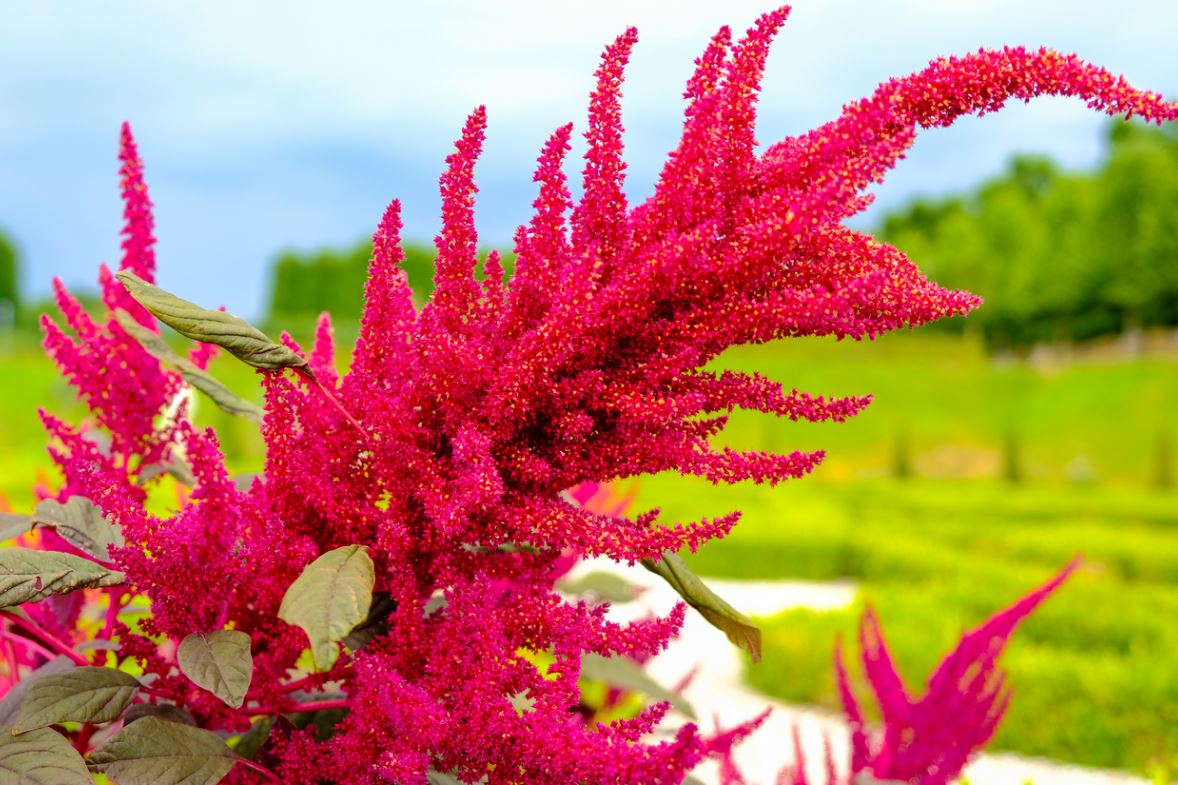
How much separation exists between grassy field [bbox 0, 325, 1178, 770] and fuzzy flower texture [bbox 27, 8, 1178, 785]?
0.34 metres

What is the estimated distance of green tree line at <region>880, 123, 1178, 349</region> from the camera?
33.2 metres

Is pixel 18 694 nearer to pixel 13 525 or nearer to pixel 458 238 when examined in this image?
pixel 13 525

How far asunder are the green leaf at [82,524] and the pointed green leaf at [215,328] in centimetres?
21

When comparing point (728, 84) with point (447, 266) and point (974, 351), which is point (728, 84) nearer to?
point (447, 266)

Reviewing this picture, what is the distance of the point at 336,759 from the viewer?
72 centimetres

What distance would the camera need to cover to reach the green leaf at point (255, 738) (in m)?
0.83

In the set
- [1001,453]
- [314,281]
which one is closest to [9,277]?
[314,281]

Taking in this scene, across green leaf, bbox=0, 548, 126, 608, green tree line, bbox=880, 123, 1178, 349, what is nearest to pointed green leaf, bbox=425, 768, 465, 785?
green leaf, bbox=0, 548, 126, 608

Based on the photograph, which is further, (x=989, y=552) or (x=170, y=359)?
(x=989, y=552)

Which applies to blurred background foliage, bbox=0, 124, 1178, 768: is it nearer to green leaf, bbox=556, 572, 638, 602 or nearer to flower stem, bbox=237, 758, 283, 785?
flower stem, bbox=237, 758, 283, 785

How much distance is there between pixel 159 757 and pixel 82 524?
0.22m

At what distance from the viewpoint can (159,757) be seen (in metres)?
0.72

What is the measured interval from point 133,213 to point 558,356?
0.44m

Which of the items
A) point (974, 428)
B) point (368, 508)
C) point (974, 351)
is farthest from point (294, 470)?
point (974, 351)
